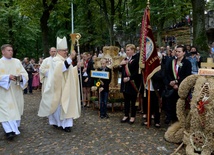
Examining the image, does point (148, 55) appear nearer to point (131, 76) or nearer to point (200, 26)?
point (131, 76)

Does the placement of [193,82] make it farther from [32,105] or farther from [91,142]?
[32,105]

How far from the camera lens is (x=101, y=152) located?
5.50 m

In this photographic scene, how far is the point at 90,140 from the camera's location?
20.5 feet

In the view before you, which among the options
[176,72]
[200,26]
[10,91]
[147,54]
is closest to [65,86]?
[10,91]

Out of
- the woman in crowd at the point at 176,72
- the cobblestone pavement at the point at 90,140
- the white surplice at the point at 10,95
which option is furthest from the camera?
the woman in crowd at the point at 176,72

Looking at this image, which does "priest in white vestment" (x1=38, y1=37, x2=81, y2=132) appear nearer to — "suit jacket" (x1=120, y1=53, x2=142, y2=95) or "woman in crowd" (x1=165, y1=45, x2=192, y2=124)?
"suit jacket" (x1=120, y1=53, x2=142, y2=95)

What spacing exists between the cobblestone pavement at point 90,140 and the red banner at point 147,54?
1.43 meters

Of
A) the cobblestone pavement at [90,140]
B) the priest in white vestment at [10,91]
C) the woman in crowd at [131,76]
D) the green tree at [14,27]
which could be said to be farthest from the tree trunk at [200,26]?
the green tree at [14,27]

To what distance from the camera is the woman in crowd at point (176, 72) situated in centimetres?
653

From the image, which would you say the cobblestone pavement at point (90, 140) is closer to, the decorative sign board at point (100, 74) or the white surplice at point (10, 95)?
the white surplice at point (10, 95)

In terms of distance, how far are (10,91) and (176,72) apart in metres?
3.90

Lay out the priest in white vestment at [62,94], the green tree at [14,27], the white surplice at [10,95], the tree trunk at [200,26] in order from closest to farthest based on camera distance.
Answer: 1. the white surplice at [10,95]
2. the priest in white vestment at [62,94]
3. the tree trunk at [200,26]
4. the green tree at [14,27]

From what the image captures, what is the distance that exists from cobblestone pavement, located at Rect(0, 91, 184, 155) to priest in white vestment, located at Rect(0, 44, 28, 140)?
387 mm

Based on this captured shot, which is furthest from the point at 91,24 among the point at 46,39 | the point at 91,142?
the point at 91,142
